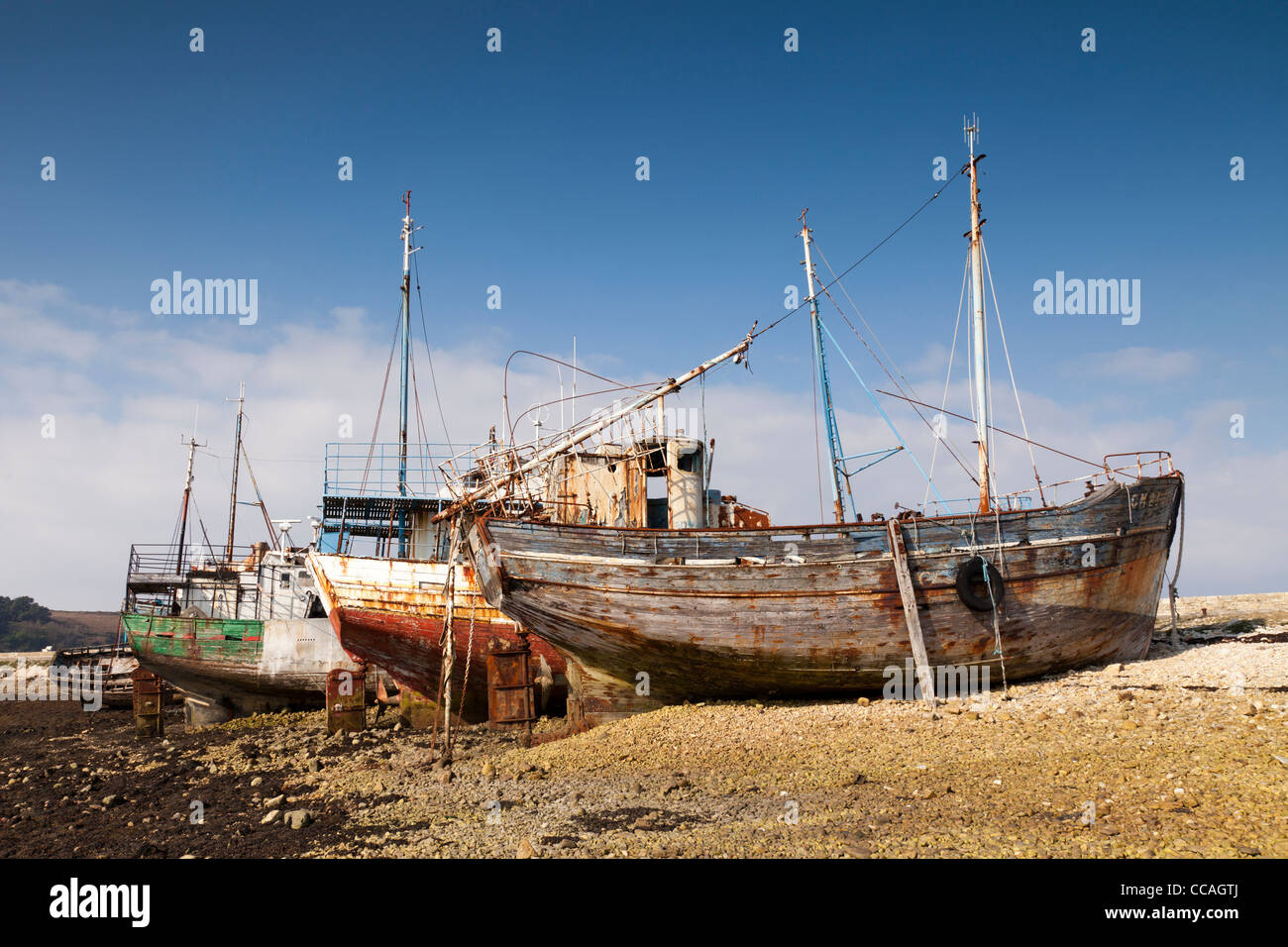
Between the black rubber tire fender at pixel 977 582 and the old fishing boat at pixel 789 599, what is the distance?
0.03 metres

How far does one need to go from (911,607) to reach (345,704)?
1250cm

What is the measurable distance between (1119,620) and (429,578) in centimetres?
1529

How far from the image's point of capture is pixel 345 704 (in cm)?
1647

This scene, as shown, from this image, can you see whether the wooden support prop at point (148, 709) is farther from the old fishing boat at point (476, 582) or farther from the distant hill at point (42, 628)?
the distant hill at point (42, 628)

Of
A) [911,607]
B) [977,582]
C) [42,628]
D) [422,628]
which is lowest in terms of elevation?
[42,628]

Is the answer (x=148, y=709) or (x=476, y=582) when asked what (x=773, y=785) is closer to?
(x=476, y=582)

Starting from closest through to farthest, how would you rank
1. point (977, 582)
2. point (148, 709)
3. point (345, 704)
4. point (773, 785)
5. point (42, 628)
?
point (773, 785), point (977, 582), point (345, 704), point (148, 709), point (42, 628)

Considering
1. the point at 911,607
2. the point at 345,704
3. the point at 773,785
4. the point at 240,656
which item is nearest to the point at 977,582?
the point at 911,607

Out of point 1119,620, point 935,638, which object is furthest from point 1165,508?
point 935,638

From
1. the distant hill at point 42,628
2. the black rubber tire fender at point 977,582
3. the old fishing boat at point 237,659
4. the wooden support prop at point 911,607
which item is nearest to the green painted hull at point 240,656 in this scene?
the old fishing boat at point 237,659

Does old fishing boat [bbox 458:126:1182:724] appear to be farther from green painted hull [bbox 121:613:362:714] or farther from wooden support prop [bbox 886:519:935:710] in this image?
green painted hull [bbox 121:613:362:714]
